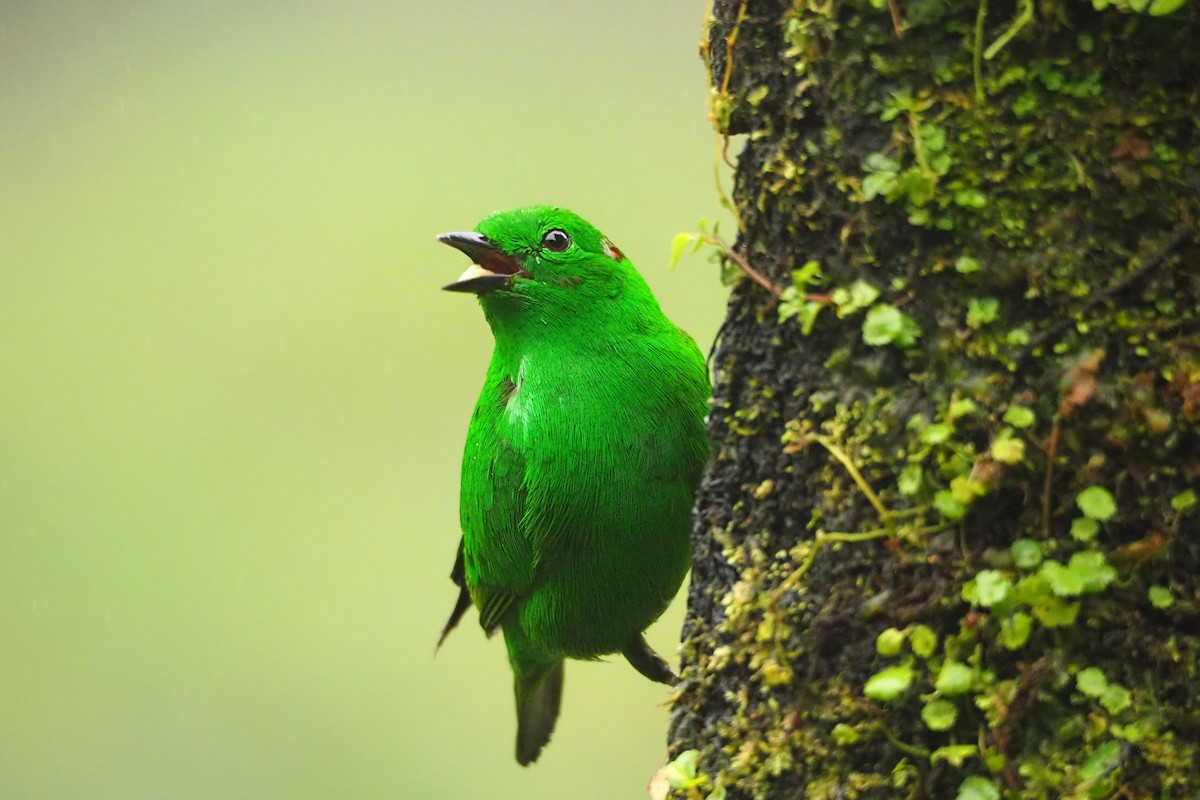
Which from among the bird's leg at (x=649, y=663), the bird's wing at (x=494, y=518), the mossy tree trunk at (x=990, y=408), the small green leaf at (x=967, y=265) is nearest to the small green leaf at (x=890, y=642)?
the mossy tree trunk at (x=990, y=408)

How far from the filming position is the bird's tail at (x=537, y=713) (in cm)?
367

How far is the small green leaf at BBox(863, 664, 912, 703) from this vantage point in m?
1.47

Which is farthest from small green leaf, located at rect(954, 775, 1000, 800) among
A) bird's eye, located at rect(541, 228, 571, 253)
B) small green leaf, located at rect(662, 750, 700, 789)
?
bird's eye, located at rect(541, 228, 571, 253)

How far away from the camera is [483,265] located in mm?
2900

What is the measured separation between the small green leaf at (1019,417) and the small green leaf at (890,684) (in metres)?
0.34

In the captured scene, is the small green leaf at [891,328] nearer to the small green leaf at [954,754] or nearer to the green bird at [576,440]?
the small green leaf at [954,754]

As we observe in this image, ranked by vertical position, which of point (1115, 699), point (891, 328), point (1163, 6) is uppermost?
point (1163, 6)

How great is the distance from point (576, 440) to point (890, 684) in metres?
1.33

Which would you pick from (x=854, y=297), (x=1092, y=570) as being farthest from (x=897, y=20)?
(x=1092, y=570)

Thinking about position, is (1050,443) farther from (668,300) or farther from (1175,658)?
(668,300)

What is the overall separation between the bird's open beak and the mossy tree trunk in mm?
1277

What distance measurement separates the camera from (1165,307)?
145 centimetres

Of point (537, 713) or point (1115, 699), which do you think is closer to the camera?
point (1115, 699)

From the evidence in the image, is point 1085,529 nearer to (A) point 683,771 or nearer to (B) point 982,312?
(B) point 982,312
